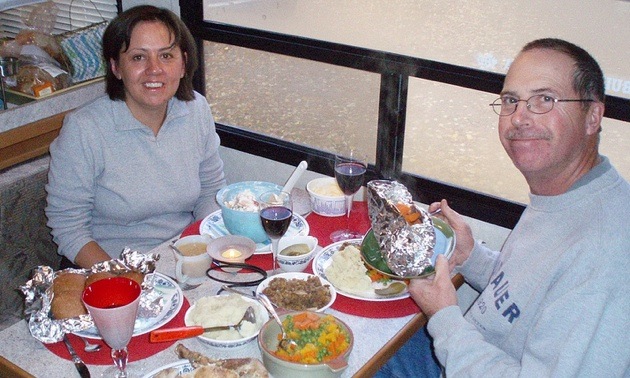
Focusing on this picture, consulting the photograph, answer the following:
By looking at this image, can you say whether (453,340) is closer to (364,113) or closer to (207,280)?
(207,280)

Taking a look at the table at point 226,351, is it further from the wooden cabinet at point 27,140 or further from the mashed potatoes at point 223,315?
the wooden cabinet at point 27,140

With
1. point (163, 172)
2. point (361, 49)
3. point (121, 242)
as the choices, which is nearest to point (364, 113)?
point (361, 49)

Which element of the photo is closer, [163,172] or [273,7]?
[163,172]

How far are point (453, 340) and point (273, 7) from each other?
1.99m

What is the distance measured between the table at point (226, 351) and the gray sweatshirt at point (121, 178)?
0.64 m

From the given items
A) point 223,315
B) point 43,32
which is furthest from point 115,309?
point 43,32

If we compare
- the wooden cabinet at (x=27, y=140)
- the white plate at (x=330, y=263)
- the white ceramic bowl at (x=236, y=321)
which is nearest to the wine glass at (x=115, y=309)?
the white ceramic bowl at (x=236, y=321)

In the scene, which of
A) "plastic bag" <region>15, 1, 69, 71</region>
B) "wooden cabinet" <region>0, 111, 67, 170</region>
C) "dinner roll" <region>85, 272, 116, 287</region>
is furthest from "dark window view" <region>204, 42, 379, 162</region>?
"dinner roll" <region>85, 272, 116, 287</region>

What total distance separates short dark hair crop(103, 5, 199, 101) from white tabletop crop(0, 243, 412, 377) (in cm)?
100

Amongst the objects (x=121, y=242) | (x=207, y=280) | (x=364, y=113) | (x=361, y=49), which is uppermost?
(x=361, y=49)

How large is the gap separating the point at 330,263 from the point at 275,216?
0.79 ft

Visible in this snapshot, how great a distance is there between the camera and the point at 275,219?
1676 millimetres

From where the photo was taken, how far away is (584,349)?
1221 mm

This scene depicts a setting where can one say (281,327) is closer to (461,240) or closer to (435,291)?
(435,291)
